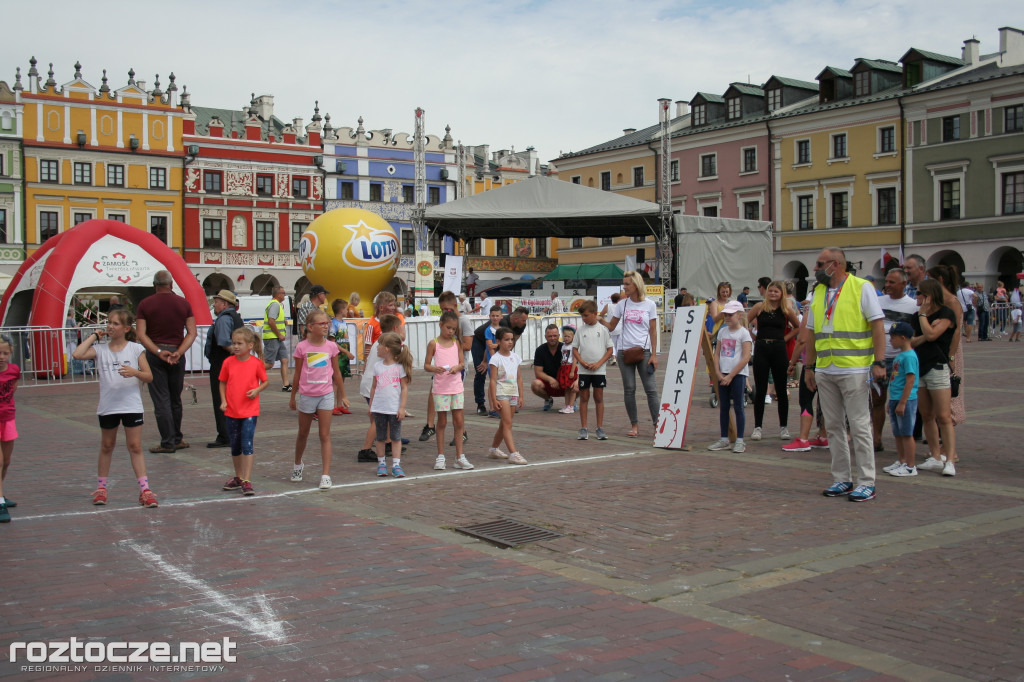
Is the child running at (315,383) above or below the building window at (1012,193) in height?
below

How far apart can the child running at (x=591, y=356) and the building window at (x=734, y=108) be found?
46.1m

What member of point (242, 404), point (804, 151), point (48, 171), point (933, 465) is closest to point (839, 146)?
point (804, 151)

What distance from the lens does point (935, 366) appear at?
29.0 ft

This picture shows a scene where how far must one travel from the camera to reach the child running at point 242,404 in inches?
320

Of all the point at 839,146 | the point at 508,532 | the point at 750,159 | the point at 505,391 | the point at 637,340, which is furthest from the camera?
the point at 750,159

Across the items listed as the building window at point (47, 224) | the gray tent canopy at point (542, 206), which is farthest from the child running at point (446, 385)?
the building window at point (47, 224)

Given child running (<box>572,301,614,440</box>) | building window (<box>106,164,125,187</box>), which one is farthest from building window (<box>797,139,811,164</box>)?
child running (<box>572,301,614,440</box>)

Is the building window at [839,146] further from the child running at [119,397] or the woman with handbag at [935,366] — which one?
the child running at [119,397]

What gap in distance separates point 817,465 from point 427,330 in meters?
14.2

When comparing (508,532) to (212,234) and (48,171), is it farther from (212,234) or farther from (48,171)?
(212,234)

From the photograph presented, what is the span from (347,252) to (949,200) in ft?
98.7

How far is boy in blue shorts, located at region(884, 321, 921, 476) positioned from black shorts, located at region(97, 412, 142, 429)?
6674 millimetres

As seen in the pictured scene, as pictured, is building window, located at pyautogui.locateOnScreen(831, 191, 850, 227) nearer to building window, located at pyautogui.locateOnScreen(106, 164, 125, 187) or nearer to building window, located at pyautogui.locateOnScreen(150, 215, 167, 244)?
building window, located at pyautogui.locateOnScreen(150, 215, 167, 244)

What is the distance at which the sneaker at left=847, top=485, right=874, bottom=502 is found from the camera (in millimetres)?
7513
